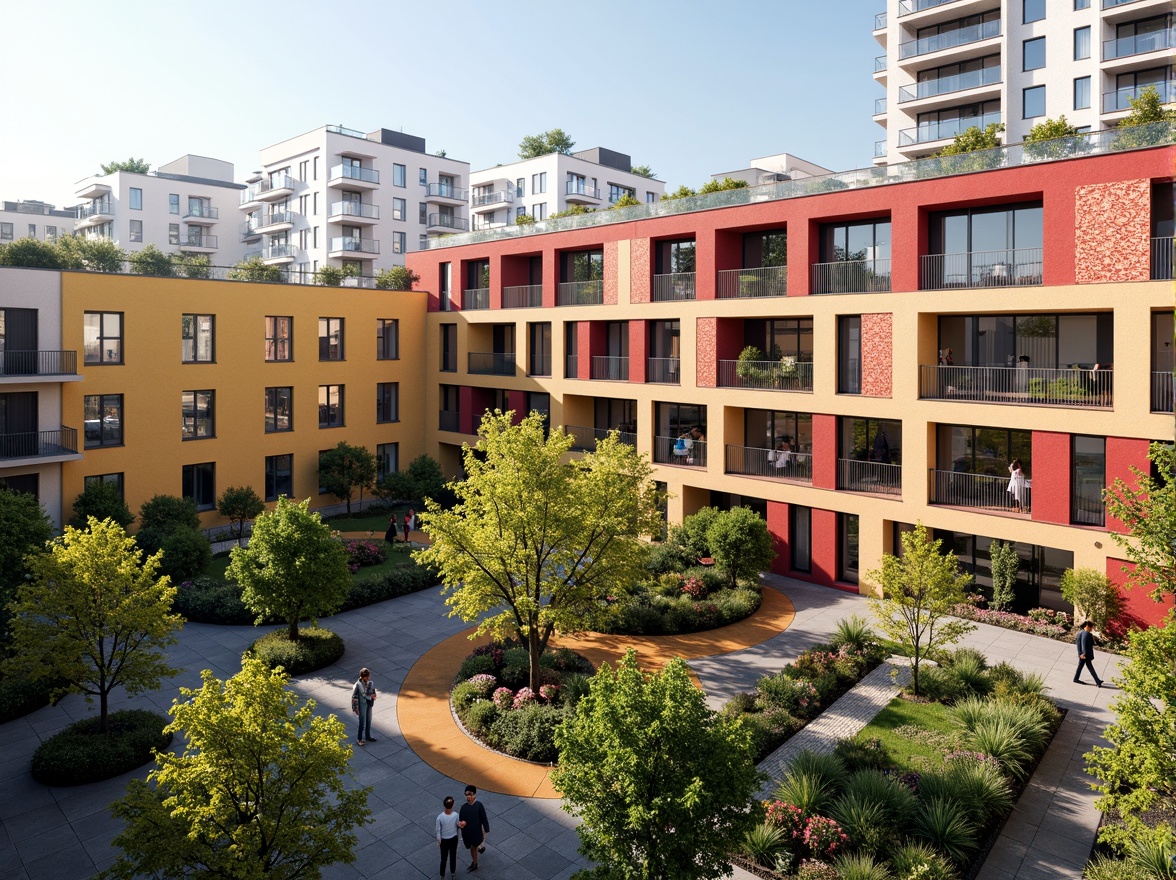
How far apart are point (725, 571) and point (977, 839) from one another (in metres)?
13.1

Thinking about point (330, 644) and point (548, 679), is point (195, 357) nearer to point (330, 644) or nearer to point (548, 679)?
point (330, 644)

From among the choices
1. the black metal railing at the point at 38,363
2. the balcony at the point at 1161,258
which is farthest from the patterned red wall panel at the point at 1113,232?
the black metal railing at the point at 38,363

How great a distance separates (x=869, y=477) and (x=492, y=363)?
60.8 feet

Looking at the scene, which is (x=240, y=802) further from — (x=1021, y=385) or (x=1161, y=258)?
(x=1161, y=258)

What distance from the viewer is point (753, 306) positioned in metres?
27.5

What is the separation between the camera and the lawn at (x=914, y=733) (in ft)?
48.5

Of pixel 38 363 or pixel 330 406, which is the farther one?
pixel 330 406

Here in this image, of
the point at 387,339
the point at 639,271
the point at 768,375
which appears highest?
the point at 639,271

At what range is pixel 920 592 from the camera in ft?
57.7

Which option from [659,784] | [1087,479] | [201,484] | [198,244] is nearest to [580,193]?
[198,244]

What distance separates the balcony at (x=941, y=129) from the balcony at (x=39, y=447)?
40511 mm

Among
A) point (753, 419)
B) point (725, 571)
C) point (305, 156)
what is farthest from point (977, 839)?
point (305, 156)

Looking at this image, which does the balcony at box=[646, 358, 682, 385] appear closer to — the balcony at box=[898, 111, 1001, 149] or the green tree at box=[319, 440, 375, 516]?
the green tree at box=[319, 440, 375, 516]

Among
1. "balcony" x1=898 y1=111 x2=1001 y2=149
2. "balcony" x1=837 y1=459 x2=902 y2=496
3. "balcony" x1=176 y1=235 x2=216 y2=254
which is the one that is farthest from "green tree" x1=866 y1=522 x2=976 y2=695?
"balcony" x1=176 y1=235 x2=216 y2=254
